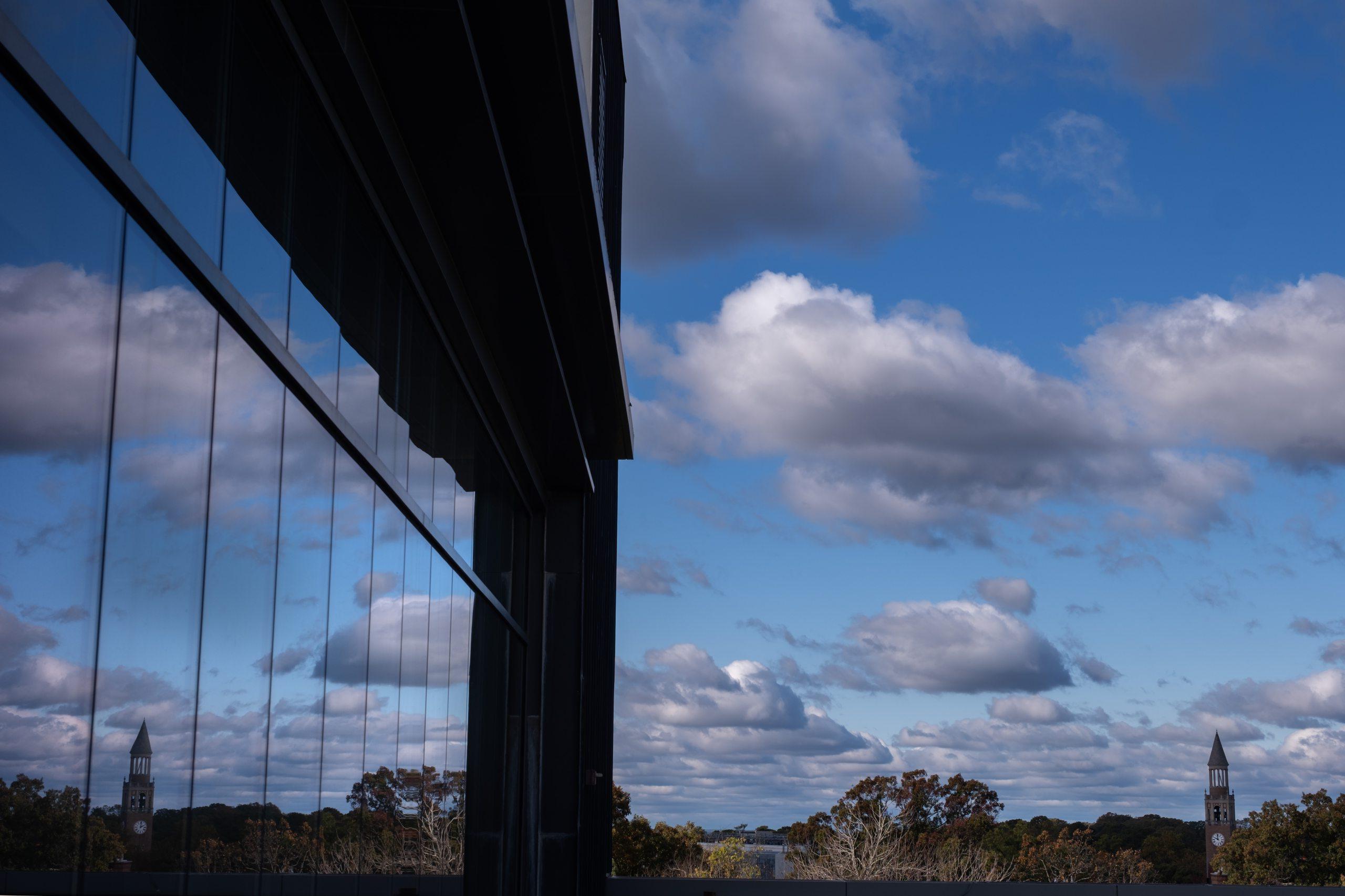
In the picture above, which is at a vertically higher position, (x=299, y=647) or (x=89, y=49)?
(x=89, y=49)

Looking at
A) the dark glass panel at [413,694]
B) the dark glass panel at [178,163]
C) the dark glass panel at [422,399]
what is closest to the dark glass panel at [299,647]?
the dark glass panel at [178,163]

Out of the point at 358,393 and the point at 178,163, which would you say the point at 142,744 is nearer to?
the point at 178,163

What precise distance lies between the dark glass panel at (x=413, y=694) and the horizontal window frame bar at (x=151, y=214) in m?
1.77

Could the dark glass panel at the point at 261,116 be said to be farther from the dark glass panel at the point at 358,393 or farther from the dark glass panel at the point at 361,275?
the dark glass panel at the point at 358,393

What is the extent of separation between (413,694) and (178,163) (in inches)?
219

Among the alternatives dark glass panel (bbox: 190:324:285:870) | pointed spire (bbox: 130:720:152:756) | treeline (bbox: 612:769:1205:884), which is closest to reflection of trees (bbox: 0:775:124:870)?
pointed spire (bbox: 130:720:152:756)

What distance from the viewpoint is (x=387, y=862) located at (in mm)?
8852

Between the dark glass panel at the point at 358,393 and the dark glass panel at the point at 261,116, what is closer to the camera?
the dark glass panel at the point at 261,116

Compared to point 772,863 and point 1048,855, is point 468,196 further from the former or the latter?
point 1048,855

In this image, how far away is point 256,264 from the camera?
6449 mm

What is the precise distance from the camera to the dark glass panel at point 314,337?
7105mm

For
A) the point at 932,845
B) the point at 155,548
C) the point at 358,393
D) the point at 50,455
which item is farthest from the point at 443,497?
the point at 932,845

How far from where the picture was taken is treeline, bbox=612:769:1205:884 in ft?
151

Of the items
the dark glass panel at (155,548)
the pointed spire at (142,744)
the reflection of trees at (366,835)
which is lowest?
the reflection of trees at (366,835)
